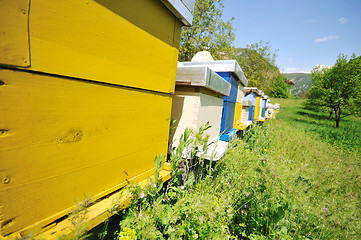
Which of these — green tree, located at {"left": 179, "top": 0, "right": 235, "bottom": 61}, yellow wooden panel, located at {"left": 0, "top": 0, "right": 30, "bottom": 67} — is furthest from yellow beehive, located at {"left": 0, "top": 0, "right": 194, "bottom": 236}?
green tree, located at {"left": 179, "top": 0, "right": 235, "bottom": 61}

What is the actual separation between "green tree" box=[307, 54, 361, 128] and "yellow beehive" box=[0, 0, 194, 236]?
57.9 ft

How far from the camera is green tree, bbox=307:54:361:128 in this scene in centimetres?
1315

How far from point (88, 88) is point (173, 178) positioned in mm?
1066

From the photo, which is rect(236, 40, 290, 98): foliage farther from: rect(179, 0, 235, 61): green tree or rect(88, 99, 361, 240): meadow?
rect(88, 99, 361, 240): meadow

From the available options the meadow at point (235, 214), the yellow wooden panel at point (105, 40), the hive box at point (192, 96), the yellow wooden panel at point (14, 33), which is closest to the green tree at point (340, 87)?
the meadow at point (235, 214)

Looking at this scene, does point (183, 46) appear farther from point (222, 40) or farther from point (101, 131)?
point (101, 131)

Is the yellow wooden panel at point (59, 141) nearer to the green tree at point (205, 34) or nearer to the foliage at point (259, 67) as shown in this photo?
the green tree at point (205, 34)

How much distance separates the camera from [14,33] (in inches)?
22.4

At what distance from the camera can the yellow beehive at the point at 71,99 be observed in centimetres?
60

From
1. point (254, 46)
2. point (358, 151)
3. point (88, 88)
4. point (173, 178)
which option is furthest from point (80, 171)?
point (254, 46)

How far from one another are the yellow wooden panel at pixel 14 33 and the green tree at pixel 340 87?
18.2 metres

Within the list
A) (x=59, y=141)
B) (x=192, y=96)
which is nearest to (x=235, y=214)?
(x=192, y=96)

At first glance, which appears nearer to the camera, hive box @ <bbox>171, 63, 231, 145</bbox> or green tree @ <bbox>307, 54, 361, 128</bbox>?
hive box @ <bbox>171, 63, 231, 145</bbox>

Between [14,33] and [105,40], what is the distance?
36 cm
